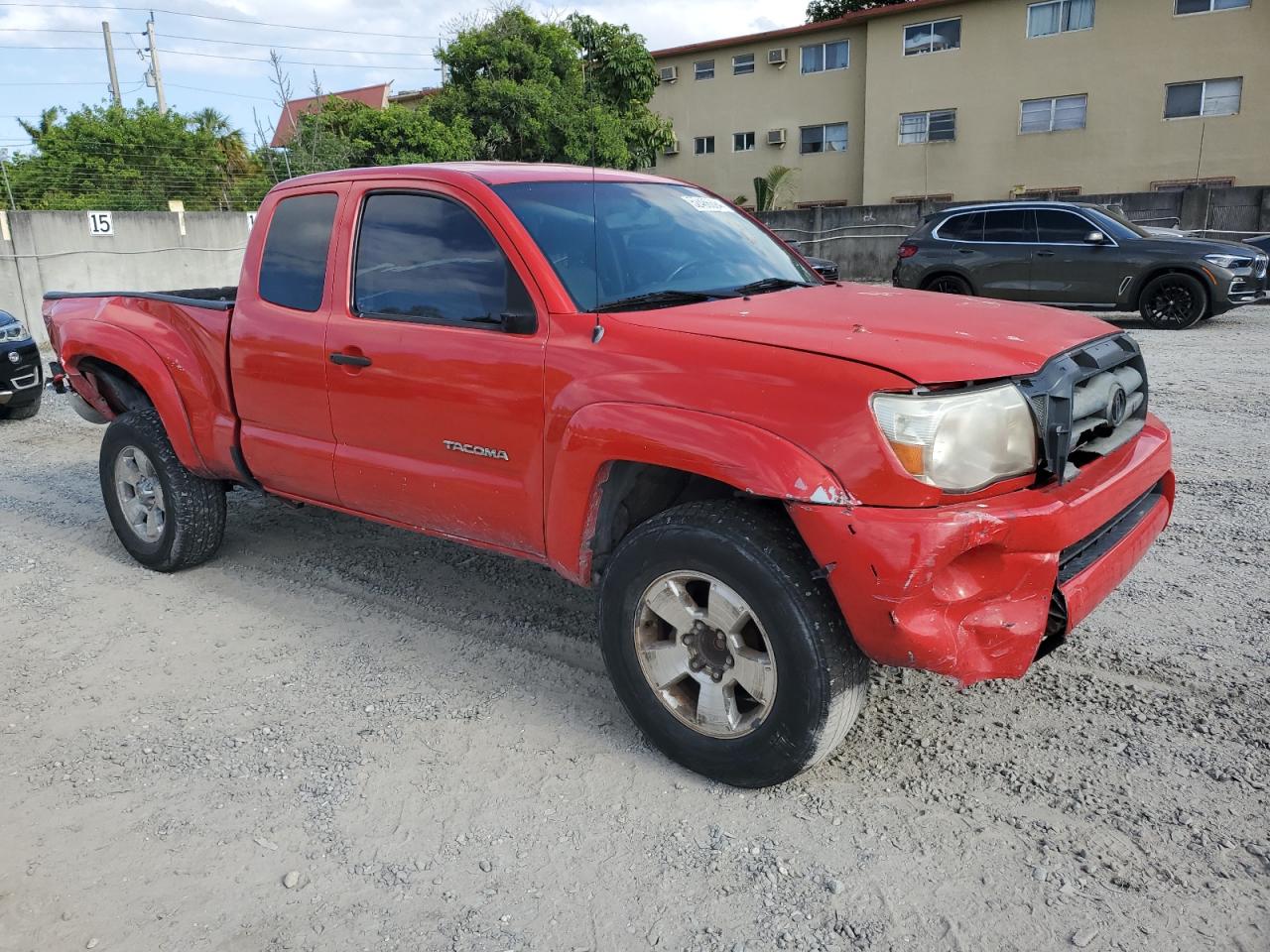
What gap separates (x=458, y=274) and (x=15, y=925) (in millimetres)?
2371

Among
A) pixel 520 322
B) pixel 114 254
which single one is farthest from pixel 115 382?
pixel 114 254

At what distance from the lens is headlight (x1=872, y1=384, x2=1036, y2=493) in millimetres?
2547

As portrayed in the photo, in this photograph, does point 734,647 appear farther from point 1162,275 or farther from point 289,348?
point 1162,275

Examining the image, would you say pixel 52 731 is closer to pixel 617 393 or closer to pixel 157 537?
pixel 157 537

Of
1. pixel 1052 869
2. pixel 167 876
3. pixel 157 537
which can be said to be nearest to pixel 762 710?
pixel 1052 869

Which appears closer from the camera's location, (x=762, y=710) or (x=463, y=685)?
(x=762, y=710)

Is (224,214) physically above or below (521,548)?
above

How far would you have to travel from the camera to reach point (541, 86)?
98.5ft

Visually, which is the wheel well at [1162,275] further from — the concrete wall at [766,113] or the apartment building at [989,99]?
the concrete wall at [766,113]

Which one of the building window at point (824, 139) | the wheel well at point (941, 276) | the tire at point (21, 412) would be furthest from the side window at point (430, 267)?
the building window at point (824, 139)

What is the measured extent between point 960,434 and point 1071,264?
11.2m

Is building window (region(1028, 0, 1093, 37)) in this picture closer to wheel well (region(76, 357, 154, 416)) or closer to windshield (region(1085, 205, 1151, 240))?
windshield (region(1085, 205, 1151, 240))

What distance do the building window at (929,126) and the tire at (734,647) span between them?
2837cm

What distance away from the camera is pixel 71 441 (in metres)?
8.38
